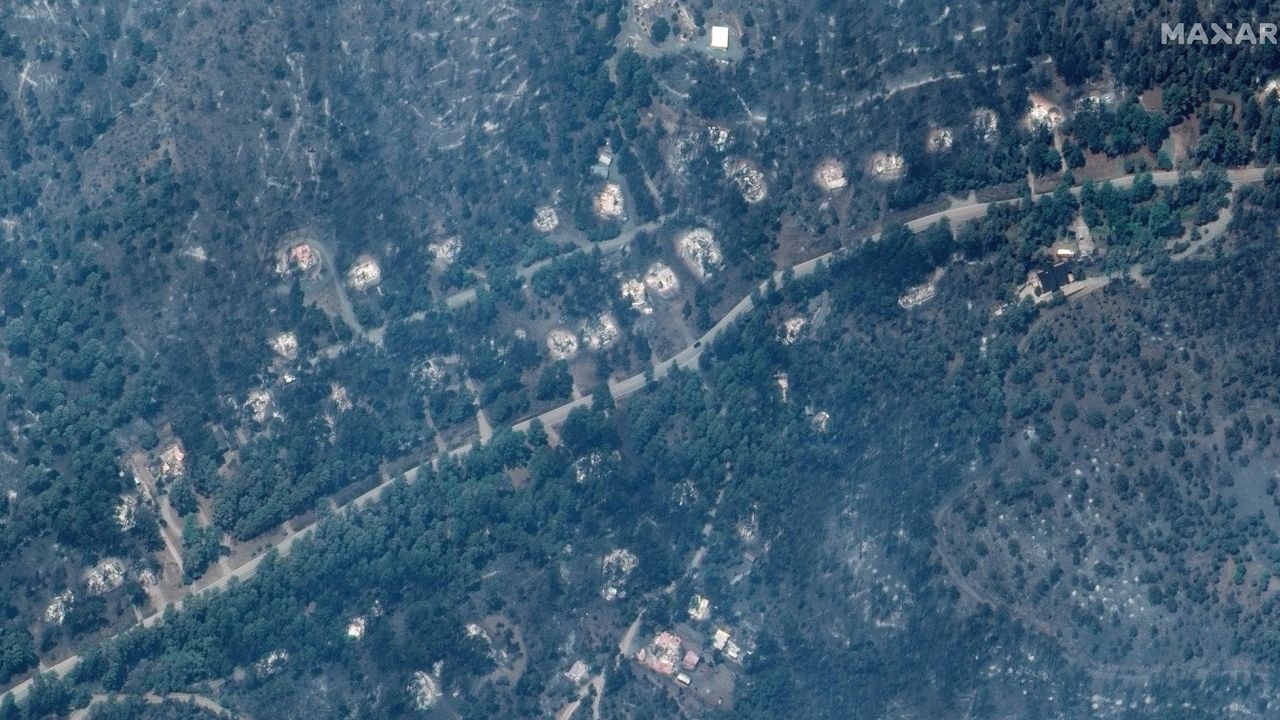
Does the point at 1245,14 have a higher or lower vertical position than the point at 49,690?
higher

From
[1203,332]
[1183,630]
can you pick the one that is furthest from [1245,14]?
[1183,630]

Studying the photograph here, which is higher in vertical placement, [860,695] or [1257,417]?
[1257,417]

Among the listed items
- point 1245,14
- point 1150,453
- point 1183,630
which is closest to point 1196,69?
point 1245,14

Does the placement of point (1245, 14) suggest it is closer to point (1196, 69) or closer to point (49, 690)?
point (1196, 69)

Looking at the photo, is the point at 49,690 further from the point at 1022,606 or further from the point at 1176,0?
the point at 1176,0

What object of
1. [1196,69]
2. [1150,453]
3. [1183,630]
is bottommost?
[1183,630]

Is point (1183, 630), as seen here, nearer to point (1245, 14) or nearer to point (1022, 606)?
point (1022, 606)

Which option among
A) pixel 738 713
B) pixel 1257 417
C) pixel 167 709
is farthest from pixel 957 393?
pixel 167 709
